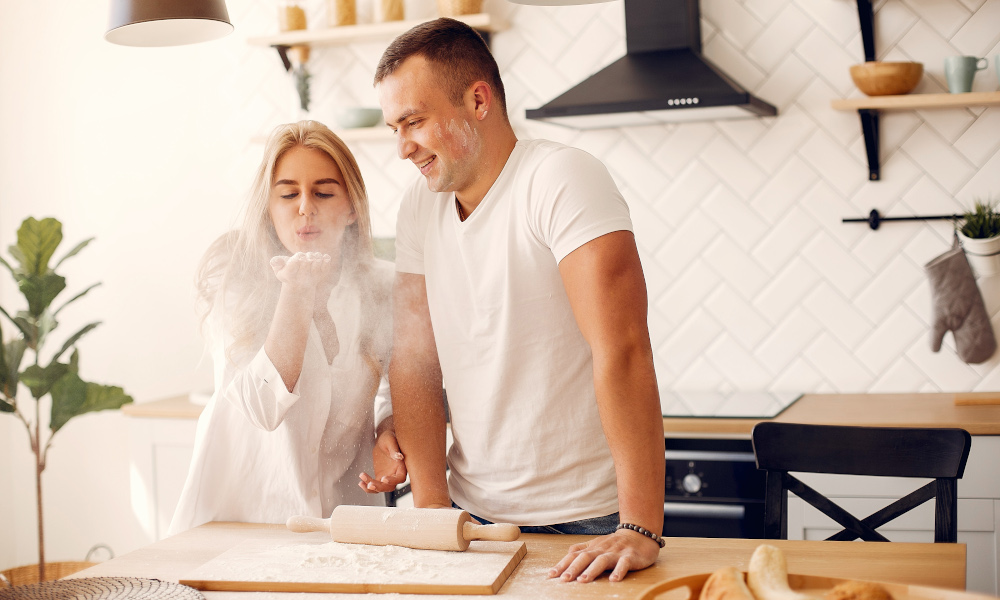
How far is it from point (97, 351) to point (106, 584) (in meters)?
2.33

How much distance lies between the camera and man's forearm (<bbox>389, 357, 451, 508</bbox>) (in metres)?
1.44

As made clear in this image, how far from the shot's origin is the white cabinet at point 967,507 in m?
2.02

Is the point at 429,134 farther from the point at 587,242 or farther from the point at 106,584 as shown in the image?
the point at 106,584

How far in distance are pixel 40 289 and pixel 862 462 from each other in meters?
2.02

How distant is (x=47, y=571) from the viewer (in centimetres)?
266

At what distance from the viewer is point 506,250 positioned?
1.32m

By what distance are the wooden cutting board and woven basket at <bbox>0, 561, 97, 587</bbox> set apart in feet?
5.74

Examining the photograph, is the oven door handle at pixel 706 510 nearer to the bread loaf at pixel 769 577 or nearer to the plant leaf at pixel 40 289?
the bread loaf at pixel 769 577

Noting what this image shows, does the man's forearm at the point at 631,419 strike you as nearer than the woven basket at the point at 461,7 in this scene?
Yes

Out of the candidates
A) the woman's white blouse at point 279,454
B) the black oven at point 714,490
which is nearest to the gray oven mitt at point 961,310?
the black oven at point 714,490

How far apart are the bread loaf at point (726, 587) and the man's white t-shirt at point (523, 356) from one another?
45 cm

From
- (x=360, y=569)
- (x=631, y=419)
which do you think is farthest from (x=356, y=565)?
(x=631, y=419)

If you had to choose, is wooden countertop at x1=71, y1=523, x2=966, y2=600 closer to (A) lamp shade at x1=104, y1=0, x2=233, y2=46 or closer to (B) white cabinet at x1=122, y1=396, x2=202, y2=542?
(A) lamp shade at x1=104, y1=0, x2=233, y2=46

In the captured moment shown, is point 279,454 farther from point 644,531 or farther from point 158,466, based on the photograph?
point 158,466
